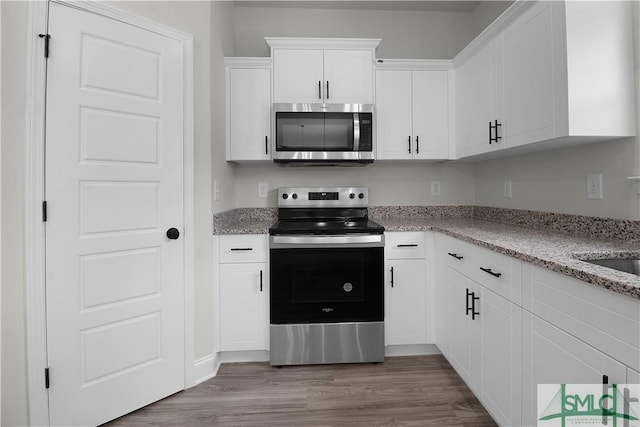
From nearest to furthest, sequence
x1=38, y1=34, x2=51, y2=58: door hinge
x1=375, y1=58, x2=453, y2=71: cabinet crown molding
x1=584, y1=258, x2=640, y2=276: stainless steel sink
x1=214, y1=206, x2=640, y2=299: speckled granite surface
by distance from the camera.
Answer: x1=214, y1=206, x2=640, y2=299: speckled granite surface
x1=584, y1=258, x2=640, y2=276: stainless steel sink
x1=38, y1=34, x2=51, y2=58: door hinge
x1=375, y1=58, x2=453, y2=71: cabinet crown molding

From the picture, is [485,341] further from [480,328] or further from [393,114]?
[393,114]

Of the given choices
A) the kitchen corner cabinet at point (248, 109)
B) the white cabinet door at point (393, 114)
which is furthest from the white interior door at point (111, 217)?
the white cabinet door at point (393, 114)

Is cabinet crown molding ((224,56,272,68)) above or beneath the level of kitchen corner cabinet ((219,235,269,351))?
above

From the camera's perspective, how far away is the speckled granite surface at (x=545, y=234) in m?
0.97

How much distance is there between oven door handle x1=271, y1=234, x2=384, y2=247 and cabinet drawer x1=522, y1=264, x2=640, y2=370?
3.12ft

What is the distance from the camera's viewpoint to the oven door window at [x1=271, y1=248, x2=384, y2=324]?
2.07 meters

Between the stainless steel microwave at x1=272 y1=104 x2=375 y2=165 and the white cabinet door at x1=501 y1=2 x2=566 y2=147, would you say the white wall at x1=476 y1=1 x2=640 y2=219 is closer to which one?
the white cabinet door at x1=501 y1=2 x2=566 y2=147

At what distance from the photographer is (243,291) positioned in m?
2.09

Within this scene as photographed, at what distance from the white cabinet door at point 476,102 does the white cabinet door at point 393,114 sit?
0.37 meters

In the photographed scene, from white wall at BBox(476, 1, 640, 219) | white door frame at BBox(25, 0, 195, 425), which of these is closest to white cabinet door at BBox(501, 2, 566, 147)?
white wall at BBox(476, 1, 640, 219)

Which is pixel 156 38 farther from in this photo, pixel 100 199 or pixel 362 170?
pixel 362 170

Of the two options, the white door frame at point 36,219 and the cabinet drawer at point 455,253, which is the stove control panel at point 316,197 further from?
the white door frame at point 36,219

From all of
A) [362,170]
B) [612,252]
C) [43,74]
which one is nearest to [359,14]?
[362,170]

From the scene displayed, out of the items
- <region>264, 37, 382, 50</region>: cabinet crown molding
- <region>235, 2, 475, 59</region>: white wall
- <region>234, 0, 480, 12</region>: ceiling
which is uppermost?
<region>234, 0, 480, 12</region>: ceiling
